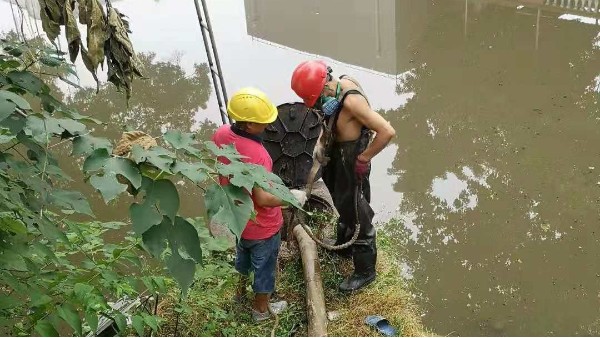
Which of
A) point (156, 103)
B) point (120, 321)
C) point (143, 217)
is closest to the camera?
point (143, 217)

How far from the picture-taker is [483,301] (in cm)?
395

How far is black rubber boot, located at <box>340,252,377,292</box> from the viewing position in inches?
141

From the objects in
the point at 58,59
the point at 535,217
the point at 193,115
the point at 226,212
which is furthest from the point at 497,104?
the point at 226,212

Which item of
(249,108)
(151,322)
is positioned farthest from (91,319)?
(249,108)

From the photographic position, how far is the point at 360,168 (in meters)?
3.31

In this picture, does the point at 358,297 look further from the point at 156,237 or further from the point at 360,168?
the point at 156,237

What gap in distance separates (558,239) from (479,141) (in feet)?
4.82

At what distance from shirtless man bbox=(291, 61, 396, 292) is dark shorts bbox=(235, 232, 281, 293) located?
0.56m

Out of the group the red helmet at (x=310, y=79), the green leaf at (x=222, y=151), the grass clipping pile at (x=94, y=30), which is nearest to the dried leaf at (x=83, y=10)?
the grass clipping pile at (x=94, y=30)

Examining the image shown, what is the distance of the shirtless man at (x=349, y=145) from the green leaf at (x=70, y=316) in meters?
1.66

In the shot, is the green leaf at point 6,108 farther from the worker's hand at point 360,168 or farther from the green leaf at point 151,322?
the worker's hand at point 360,168

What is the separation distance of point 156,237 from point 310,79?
6.39 feet

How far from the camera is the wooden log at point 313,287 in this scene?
3.21 metres

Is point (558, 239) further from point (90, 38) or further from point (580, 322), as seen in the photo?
point (90, 38)
